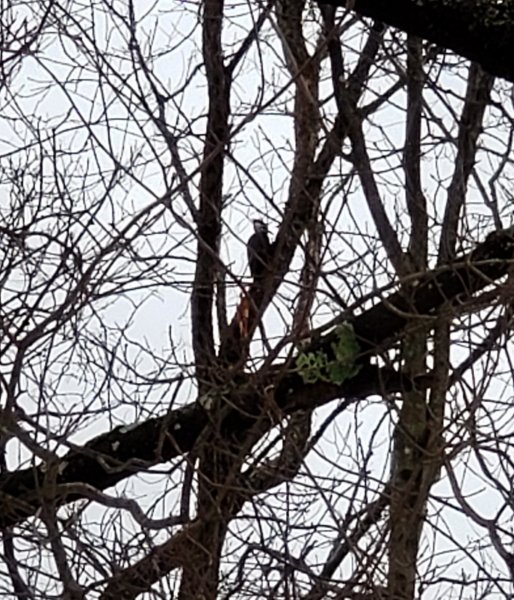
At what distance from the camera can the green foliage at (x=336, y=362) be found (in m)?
2.57

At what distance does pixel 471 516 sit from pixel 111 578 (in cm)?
97

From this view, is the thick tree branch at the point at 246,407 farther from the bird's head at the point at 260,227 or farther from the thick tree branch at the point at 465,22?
the thick tree branch at the point at 465,22

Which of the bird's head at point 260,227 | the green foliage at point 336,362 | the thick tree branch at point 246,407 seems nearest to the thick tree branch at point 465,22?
the thick tree branch at point 246,407

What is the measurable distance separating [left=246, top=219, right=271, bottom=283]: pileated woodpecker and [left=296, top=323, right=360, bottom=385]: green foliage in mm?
274

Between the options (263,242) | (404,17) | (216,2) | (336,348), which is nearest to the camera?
(404,17)

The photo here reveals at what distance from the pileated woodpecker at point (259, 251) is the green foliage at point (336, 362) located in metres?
0.27

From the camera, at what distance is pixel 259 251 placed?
2770 millimetres

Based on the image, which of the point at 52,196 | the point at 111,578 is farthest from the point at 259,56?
the point at 111,578

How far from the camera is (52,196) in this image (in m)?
2.61

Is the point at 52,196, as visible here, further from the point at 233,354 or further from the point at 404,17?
the point at 404,17

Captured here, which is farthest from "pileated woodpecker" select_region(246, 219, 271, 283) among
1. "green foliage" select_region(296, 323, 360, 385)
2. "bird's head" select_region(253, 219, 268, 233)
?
"green foliage" select_region(296, 323, 360, 385)

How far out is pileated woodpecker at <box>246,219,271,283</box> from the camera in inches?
108


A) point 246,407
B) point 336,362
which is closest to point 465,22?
point 336,362

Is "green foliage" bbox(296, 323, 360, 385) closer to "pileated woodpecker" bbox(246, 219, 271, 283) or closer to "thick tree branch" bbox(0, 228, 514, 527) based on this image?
"thick tree branch" bbox(0, 228, 514, 527)
